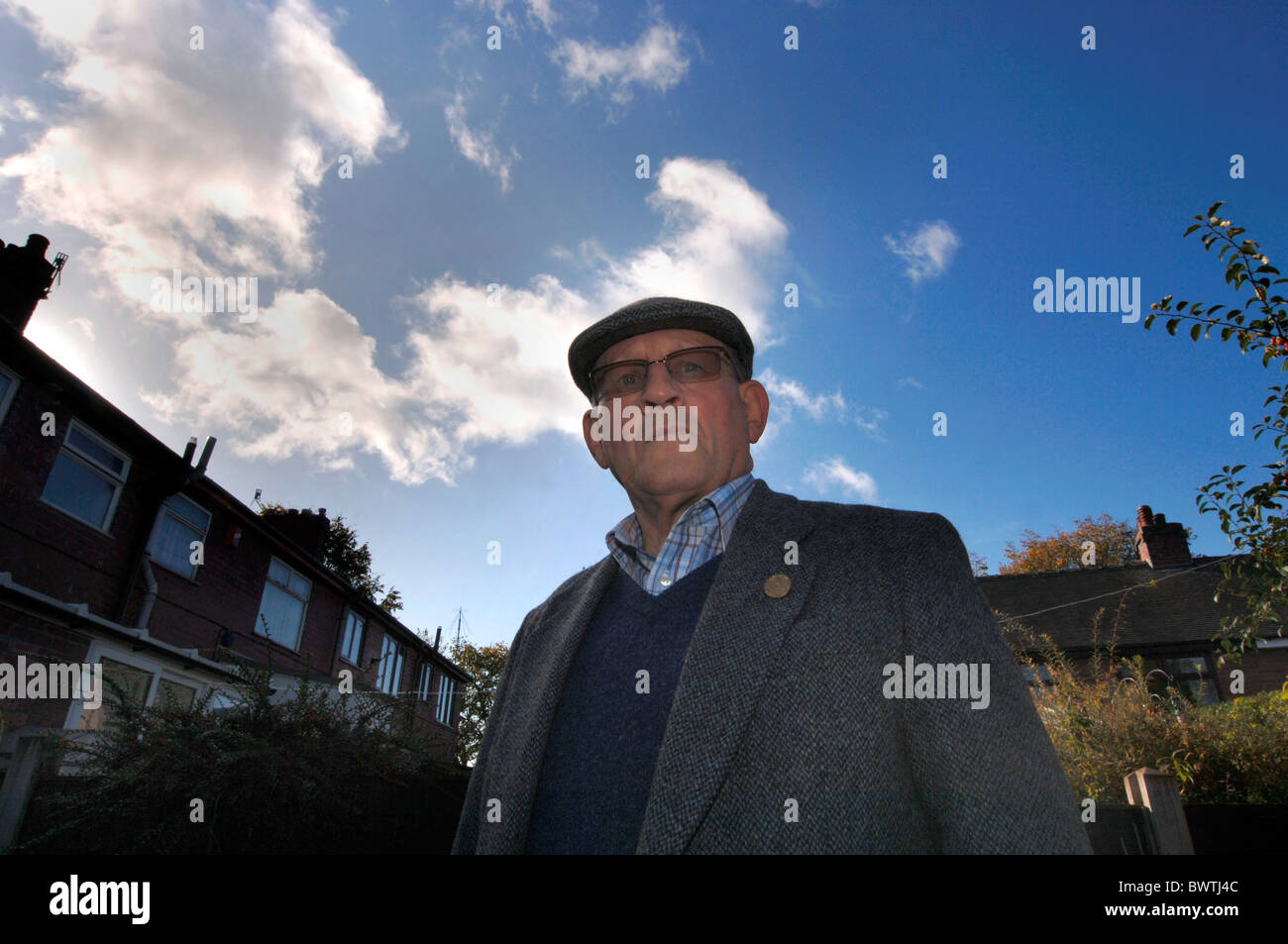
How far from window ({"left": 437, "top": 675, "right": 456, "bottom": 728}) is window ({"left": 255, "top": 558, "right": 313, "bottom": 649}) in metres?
13.0

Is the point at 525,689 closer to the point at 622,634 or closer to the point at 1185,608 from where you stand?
the point at 622,634

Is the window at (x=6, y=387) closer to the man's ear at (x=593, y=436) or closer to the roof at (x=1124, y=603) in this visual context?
the man's ear at (x=593, y=436)

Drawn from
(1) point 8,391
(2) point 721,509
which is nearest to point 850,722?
(2) point 721,509

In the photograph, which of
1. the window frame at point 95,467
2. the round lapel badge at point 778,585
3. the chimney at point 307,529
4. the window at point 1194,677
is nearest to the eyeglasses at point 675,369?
the round lapel badge at point 778,585

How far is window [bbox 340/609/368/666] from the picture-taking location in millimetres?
20422

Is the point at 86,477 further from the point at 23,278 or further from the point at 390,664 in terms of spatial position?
the point at 390,664

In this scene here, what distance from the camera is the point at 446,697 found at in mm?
31594

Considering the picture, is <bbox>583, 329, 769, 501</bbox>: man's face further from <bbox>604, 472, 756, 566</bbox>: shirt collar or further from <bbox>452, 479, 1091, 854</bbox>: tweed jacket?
<bbox>452, 479, 1091, 854</bbox>: tweed jacket

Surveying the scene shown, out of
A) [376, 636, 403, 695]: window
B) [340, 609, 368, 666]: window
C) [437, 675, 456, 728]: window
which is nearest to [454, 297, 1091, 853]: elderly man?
[340, 609, 368, 666]: window

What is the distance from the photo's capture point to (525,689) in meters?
2.46

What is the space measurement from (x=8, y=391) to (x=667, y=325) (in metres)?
12.2

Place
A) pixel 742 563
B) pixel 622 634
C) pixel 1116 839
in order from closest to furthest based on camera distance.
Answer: pixel 742 563 → pixel 622 634 → pixel 1116 839
